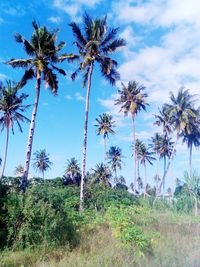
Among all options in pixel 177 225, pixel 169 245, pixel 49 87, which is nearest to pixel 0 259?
pixel 169 245

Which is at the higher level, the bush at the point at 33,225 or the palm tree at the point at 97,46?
the palm tree at the point at 97,46

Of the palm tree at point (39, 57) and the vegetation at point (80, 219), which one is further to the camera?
the palm tree at point (39, 57)

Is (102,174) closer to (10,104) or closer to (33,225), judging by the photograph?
(10,104)

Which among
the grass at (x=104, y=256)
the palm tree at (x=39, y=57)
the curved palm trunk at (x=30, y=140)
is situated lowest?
the grass at (x=104, y=256)

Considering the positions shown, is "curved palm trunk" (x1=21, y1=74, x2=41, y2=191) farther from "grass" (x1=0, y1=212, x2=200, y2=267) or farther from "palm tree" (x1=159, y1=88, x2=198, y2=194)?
"palm tree" (x1=159, y1=88, x2=198, y2=194)

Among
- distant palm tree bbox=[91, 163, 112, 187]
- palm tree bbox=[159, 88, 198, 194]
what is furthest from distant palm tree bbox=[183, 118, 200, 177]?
distant palm tree bbox=[91, 163, 112, 187]

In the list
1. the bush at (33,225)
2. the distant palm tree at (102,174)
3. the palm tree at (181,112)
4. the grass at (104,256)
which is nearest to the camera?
the grass at (104,256)

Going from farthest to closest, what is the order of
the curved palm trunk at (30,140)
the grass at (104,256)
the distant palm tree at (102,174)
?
the distant palm tree at (102,174) < the curved palm trunk at (30,140) < the grass at (104,256)

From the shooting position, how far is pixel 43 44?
24859mm

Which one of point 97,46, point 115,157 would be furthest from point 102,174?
point 97,46

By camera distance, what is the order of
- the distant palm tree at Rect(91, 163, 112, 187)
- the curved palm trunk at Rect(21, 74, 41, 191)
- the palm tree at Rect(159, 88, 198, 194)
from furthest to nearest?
the distant palm tree at Rect(91, 163, 112, 187) < the palm tree at Rect(159, 88, 198, 194) < the curved palm trunk at Rect(21, 74, 41, 191)

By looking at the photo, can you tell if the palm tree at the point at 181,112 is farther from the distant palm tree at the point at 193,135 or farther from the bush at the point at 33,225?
the bush at the point at 33,225

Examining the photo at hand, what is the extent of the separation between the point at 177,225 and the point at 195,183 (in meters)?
16.8

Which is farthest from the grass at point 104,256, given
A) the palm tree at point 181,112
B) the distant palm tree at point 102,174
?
the distant palm tree at point 102,174
